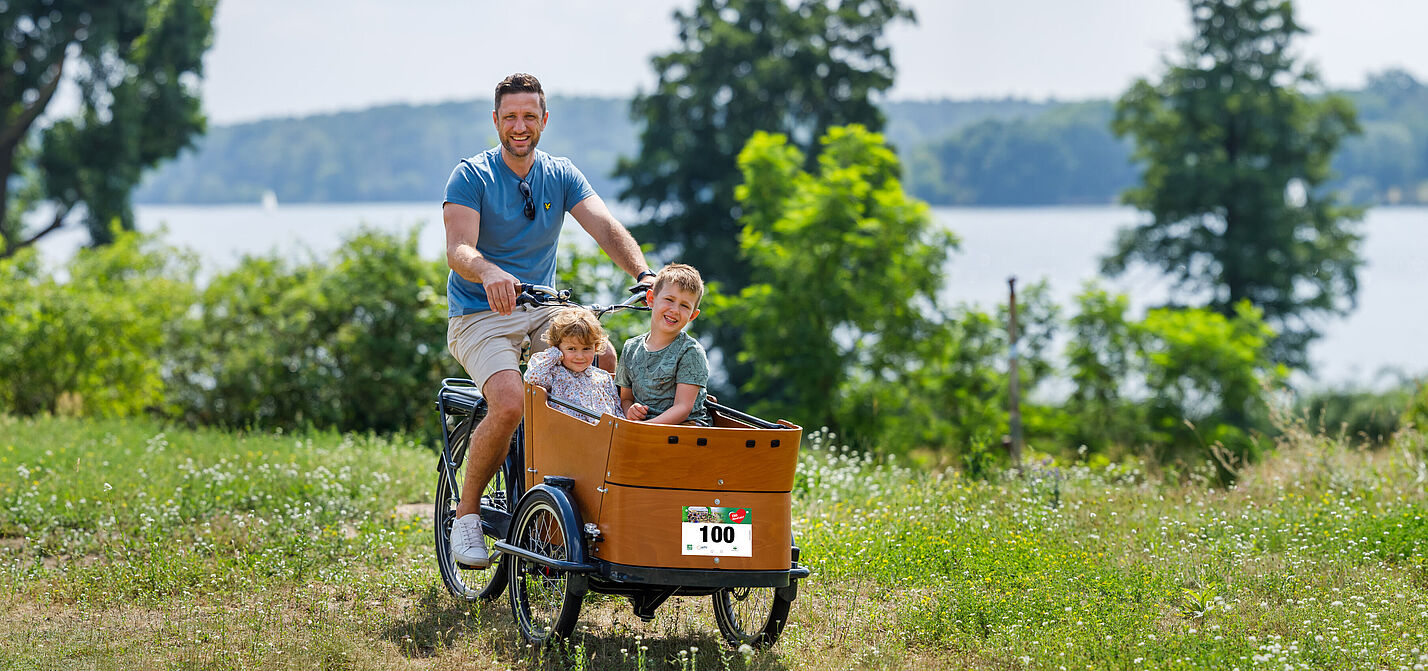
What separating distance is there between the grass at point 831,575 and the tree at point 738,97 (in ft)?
54.6

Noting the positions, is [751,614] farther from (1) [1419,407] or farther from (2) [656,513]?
(1) [1419,407]

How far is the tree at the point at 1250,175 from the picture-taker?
2541 centimetres

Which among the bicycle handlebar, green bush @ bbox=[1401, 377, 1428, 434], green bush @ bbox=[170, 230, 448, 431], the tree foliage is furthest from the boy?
the tree foliage

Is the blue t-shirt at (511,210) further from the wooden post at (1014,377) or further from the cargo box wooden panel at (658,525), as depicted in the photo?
the wooden post at (1014,377)

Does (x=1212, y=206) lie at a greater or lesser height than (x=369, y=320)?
greater

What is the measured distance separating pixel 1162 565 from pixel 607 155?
892 inches

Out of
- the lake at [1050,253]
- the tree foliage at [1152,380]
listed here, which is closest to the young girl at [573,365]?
the lake at [1050,253]

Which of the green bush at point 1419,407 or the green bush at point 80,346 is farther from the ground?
the green bush at point 1419,407

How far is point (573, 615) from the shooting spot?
4.11 meters

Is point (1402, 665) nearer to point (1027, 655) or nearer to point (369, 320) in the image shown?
point (1027, 655)

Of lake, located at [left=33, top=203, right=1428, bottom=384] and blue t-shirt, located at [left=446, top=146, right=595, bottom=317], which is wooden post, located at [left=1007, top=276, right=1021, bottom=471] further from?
blue t-shirt, located at [left=446, top=146, right=595, bottom=317]

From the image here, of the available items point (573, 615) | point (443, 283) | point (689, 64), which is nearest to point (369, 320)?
point (443, 283)


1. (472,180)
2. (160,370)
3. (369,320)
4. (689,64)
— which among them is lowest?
(160,370)

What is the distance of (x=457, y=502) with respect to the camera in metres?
5.17
